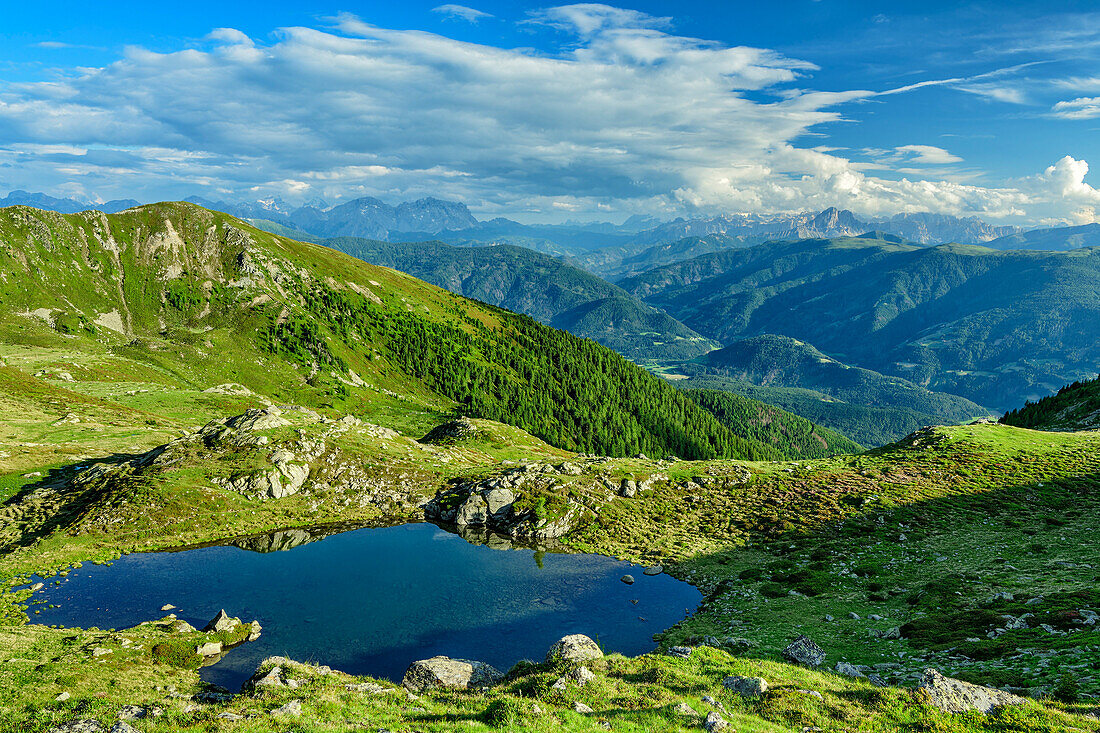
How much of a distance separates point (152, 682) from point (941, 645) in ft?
169

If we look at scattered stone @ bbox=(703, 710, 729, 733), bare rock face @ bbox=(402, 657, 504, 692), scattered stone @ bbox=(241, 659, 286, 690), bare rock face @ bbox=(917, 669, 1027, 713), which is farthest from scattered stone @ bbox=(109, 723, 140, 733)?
bare rock face @ bbox=(917, 669, 1027, 713)

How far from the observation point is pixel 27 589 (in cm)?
4759

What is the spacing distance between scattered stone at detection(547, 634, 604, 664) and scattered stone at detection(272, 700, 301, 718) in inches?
579

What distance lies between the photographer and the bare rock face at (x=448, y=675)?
108ft

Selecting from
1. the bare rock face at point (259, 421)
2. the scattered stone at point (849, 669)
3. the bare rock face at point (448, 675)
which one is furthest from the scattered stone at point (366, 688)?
the bare rock face at point (259, 421)

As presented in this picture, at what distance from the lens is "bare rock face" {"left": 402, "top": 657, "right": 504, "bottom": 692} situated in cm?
3288

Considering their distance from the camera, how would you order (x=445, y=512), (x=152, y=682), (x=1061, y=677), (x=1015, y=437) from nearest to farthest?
(x=1061, y=677) < (x=152, y=682) < (x=445, y=512) < (x=1015, y=437)

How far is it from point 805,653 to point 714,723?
17.8m

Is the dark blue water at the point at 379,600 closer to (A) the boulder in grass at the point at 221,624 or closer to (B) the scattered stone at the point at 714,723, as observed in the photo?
(A) the boulder in grass at the point at 221,624

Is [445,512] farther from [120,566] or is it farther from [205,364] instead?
[205,364]

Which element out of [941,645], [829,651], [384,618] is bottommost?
[384,618]

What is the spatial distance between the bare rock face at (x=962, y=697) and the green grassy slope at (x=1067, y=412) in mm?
134408

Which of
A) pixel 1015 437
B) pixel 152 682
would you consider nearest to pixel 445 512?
pixel 152 682

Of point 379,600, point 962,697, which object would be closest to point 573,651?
point 962,697
